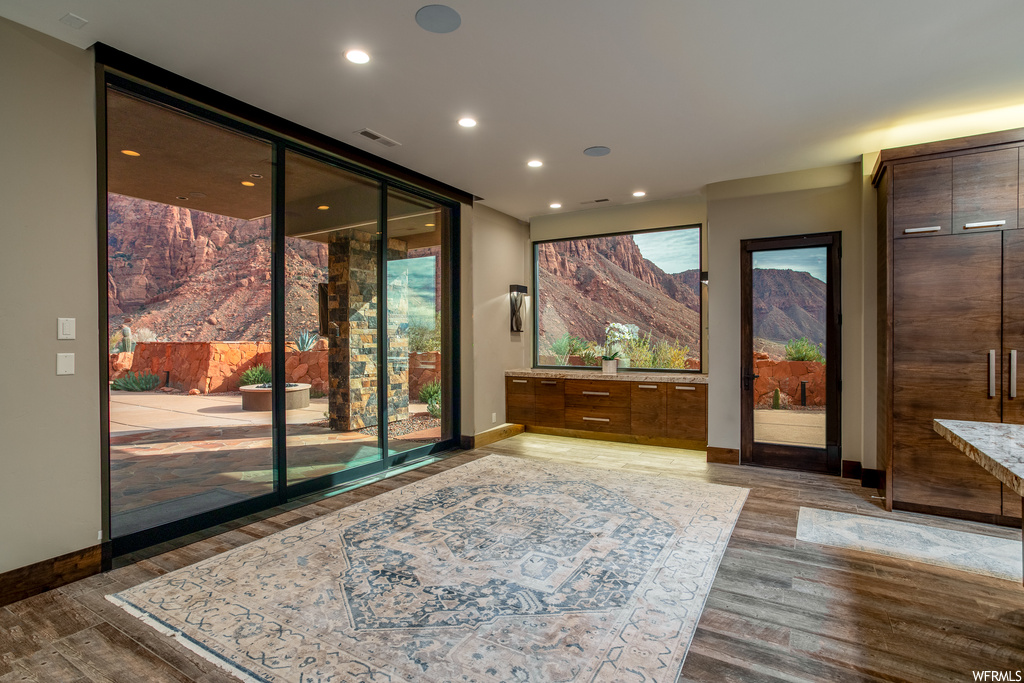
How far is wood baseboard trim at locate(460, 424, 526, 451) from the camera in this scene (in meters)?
5.82

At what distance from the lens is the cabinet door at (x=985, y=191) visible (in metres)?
3.40

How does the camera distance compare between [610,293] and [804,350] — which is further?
[610,293]

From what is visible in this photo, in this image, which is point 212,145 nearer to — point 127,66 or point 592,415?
point 127,66

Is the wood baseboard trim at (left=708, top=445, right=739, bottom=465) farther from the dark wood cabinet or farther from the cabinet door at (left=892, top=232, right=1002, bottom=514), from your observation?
the cabinet door at (left=892, top=232, right=1002, bottom=514)

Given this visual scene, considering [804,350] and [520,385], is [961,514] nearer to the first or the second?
[804,350]

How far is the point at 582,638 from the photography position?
6.88ft

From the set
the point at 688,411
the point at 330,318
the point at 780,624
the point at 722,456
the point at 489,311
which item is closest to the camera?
the point at 780,624

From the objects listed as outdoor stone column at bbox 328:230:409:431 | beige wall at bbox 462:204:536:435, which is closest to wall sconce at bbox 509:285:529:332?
beige wall at bbox 462:204:536:435

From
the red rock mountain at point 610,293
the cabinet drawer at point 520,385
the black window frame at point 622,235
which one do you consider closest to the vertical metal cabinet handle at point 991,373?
the black window frame at point 622,235

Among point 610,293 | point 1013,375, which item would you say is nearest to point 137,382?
point 610,293

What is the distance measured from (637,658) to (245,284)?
3.36 m

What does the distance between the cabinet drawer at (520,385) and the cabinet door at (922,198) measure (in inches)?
157

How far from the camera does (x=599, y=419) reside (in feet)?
20.0

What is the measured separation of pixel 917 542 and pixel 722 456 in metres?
2.10
